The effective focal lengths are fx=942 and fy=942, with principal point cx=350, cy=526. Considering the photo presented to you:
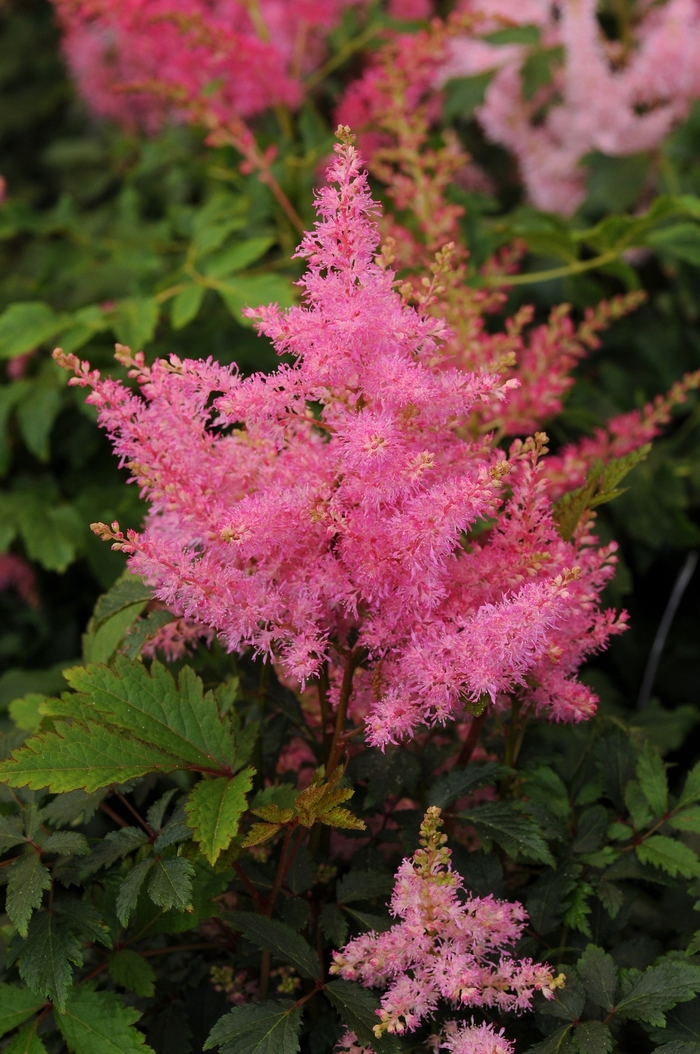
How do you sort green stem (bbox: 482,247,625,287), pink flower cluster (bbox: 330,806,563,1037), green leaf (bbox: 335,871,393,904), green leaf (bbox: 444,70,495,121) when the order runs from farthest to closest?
green leaf (bbox: 444,70,495,121), green stem (bbox: 482,247,625,287), green leaf (bbox: 335,871,393,904), pink flower cluster (bbox: 330,806,563,1037)

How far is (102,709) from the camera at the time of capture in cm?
67

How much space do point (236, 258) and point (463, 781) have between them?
0.79 m

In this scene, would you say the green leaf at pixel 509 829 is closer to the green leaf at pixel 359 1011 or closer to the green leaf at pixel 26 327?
the green leaf at pixel 359 1011

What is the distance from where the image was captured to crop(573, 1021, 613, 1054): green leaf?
0.61m

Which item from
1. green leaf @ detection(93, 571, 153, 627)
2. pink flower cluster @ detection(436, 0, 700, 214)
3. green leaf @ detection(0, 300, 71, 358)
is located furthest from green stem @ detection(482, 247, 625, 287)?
green leaf @ detection(93, 571, 153, 627)

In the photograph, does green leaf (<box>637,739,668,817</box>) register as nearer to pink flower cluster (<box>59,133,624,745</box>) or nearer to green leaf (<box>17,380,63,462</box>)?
pink flower cluster (<box>59,133,624,745</box>)

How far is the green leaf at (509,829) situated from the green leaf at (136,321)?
0.74 meters

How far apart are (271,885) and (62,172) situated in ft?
6.91

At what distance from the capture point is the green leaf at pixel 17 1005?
0.69 metres

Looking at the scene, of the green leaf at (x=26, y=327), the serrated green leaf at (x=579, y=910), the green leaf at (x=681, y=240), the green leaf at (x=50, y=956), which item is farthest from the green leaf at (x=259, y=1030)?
the green leaf at (x=681, y=240)

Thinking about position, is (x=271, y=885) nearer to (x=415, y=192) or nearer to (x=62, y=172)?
(x=415, y=192)

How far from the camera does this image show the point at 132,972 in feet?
2.29

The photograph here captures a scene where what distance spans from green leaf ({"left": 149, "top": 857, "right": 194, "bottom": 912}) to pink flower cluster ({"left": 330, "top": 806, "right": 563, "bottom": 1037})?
11 centimetres

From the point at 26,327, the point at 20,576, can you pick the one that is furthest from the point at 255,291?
the point at 20,576
